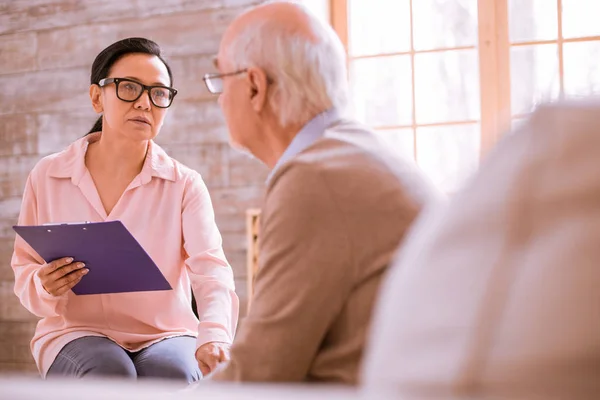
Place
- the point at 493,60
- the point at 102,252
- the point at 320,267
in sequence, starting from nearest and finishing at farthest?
1. the point at 320,267
2. the point at 102,252
3. the point at 493,60

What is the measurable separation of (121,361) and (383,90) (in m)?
2.73

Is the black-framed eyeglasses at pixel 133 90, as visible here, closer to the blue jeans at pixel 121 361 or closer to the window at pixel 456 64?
the blue jeans at pixel 121 361

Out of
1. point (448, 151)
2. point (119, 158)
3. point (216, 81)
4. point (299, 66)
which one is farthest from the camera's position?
point (448, 151)

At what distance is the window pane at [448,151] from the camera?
4.16 meters

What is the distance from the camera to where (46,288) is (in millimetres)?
1929

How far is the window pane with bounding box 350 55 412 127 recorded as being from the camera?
4.27m

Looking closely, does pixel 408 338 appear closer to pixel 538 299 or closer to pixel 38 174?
pixel 538 299

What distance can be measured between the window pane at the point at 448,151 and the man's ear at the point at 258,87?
282 cm

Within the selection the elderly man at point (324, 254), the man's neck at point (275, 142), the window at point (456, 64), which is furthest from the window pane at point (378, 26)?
the elderly man at point (324, 254)

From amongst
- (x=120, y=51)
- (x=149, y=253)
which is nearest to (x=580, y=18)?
(x=120, y=51)

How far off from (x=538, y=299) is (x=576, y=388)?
5 cm

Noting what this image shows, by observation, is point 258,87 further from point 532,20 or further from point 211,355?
point 532,20

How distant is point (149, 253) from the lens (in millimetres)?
2127

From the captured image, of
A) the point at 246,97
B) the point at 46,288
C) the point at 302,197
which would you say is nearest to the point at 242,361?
the point at 302,197
